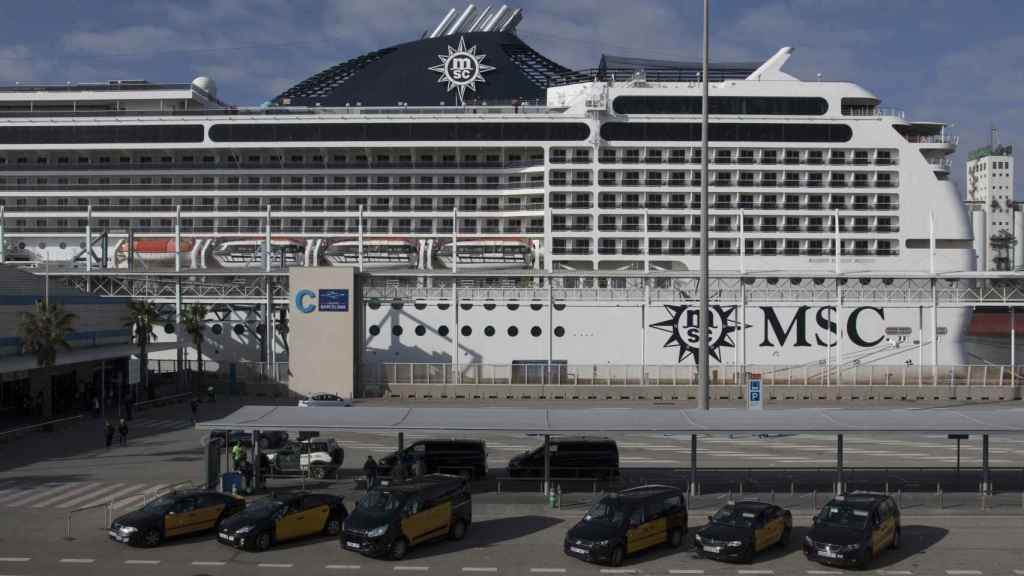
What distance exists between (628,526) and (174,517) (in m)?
8.29

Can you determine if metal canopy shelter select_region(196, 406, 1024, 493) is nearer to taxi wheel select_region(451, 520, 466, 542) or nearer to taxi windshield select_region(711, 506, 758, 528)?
taxi wheel select_region(451, 520, 466, 542)

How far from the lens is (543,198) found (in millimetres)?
44688

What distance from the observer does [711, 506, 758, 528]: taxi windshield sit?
1585 centimetres

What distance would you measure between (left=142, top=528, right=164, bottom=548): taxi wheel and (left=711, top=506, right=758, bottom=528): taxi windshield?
32.8 ft

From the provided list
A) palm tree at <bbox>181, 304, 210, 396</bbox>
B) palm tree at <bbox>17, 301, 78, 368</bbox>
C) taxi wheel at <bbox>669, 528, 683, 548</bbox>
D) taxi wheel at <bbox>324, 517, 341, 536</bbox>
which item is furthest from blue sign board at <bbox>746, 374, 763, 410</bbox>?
palm tree at <bbox>181, 304, 210, 396</bbox>

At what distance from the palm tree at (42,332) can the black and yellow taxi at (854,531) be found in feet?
84.0

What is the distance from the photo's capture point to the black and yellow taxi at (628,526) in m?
15.4

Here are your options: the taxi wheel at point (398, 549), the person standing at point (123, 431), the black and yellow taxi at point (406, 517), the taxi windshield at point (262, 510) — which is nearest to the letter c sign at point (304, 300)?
the person standing at point (123, 431)

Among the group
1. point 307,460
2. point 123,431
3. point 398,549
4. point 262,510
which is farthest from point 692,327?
point 262,510

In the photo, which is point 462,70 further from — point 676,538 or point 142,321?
point 676,538

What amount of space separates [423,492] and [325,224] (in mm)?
31449

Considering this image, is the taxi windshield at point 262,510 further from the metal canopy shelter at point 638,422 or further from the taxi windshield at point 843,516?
the taxi windshield at point 843,516

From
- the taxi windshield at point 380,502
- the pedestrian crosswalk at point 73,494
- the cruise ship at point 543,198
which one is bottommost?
the pedestrian crosswalk at point 73,494

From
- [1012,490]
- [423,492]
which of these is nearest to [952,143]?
[1012,490]
